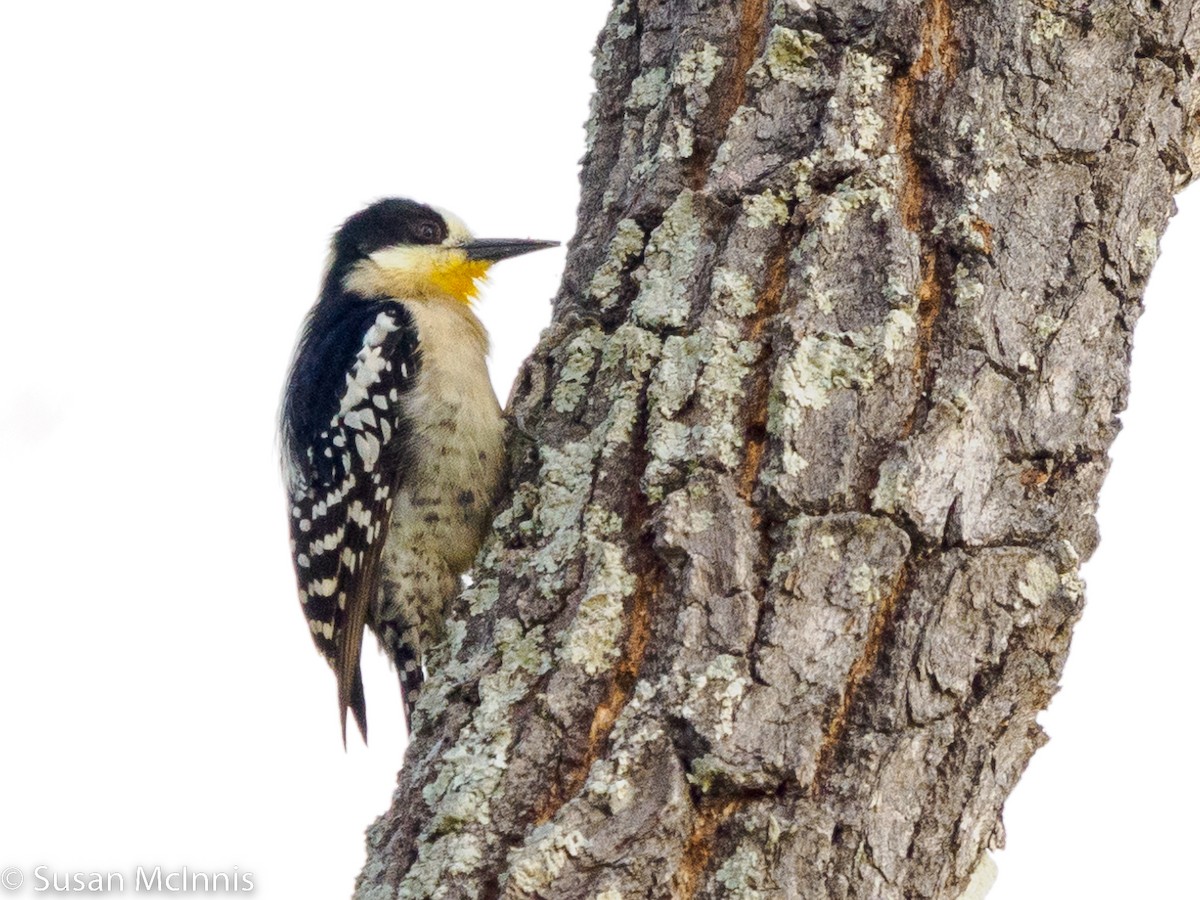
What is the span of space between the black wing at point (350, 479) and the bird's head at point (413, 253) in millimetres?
460

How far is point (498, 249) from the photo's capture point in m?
5.17

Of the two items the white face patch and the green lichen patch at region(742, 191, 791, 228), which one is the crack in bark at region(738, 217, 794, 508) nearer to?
the green lichen patch at region(742, 191, 791, 228)

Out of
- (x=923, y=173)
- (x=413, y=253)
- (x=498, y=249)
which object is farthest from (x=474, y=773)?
(x=413, y=253)

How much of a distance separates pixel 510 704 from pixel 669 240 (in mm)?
1122

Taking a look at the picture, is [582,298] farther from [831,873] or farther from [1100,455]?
[831,873]

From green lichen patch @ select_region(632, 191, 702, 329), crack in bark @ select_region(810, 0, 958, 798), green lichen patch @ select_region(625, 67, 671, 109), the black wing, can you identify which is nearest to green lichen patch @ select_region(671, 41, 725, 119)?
green lichen patch @ select_region(625, 67, 671, 109)

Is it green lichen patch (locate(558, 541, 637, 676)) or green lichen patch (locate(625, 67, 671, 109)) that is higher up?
green lichen patch (locate(625, 67, 671, 109))

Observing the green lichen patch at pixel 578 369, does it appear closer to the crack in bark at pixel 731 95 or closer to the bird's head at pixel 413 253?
the crack in bark at pixel 731 95

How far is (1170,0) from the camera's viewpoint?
3008mm

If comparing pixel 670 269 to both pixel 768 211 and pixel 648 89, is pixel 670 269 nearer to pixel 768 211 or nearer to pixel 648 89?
pixel 768 211

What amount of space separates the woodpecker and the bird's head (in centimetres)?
27

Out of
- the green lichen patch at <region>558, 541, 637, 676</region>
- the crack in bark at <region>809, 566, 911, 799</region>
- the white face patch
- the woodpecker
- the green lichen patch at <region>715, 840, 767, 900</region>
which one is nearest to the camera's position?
the green lichen patch at <region>715, 840, 767, 900</region>

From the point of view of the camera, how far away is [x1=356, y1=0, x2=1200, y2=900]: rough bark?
2.46 m

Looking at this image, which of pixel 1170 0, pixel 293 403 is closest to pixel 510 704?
pixel 1170 0
